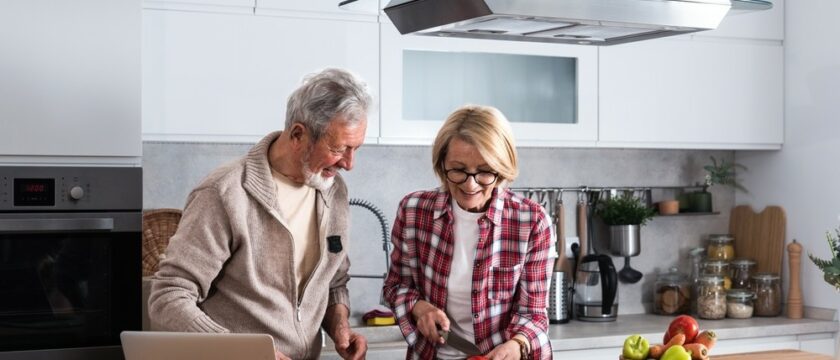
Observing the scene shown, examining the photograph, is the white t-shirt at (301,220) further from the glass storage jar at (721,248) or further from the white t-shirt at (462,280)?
the glass storage jar at (721,248)

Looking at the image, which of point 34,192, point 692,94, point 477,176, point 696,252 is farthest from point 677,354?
point 696,252

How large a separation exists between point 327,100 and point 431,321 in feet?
1.85

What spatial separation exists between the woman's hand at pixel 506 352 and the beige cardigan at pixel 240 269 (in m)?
0.43

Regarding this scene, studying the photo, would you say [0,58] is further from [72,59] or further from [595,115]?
[595,115]

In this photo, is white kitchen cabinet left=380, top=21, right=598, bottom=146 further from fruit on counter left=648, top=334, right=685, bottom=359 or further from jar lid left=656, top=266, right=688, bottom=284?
fruit on counter left=648, top=334, right=685, bottom=359

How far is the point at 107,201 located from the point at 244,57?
79 cm

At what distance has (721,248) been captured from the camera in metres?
4.45

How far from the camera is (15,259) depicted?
2756mm

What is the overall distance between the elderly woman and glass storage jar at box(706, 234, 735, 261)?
2008 mm

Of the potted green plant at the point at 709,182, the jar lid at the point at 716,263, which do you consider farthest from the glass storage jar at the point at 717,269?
the potted green plant at the point at 709,182

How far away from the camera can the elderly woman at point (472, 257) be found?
254 cm

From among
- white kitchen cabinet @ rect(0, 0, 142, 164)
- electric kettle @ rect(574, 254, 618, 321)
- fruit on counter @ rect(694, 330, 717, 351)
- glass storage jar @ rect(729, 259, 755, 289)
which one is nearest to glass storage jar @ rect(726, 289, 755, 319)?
glass storage jar @ rect(729, 259, 755, 289)

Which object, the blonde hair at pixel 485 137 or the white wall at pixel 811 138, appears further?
the white wall at pixel 811 138

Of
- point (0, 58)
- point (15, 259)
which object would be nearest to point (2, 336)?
point (15, 259)
